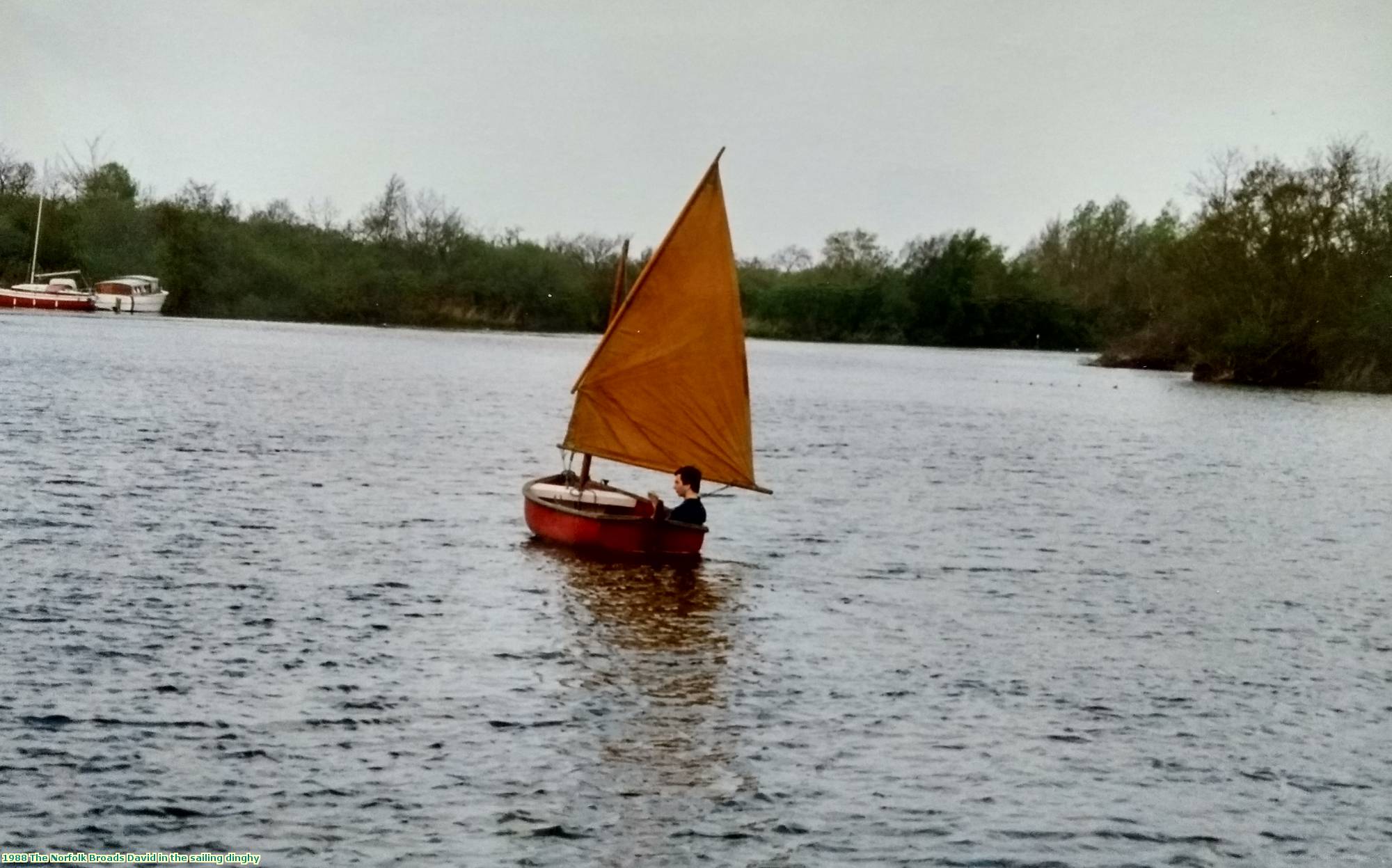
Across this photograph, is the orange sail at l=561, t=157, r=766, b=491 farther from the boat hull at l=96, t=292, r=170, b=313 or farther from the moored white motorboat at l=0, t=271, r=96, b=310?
the boat hull at l=96, t=292, r=170, b=313

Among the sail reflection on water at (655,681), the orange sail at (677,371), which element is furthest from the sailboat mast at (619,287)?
the sail reflection on water at (655,681)

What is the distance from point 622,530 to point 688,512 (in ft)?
3.42

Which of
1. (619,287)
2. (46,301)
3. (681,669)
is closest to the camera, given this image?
(681,669)

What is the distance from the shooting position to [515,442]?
50.8m

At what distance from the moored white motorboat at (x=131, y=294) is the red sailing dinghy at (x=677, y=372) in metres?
105

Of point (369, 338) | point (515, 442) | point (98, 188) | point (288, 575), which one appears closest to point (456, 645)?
point (288, 575)

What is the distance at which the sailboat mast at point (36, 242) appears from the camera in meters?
118

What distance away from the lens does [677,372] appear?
28203mm

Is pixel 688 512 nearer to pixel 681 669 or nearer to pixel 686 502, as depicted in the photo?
pixel 686 502

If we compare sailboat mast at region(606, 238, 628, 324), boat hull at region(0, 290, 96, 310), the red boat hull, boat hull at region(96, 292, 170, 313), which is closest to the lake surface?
the red boat hull

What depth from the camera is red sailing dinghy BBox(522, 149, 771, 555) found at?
28.1 meters

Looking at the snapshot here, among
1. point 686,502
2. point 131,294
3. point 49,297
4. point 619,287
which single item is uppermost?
point 619,287

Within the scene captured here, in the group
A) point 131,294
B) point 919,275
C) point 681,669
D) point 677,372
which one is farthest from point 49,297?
point 681,669

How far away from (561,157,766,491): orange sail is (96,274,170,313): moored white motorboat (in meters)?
105
